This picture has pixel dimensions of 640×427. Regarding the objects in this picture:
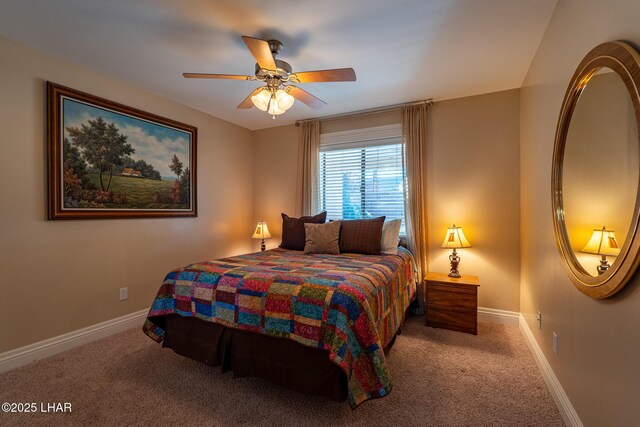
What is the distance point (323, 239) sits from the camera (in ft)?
10.3

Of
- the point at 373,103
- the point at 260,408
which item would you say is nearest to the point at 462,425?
A: the point at 260,408

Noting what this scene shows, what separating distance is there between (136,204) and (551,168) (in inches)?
147

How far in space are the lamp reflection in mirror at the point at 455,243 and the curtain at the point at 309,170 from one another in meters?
1.82

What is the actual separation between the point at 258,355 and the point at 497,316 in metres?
2.69

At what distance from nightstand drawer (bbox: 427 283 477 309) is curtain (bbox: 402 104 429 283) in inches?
15.6

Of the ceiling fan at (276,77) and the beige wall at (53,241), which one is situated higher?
the ceiling fan at (276,77)

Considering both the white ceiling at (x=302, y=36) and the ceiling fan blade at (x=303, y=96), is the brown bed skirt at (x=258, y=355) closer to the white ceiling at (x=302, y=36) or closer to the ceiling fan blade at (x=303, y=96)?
the ceiling fan blade at (x=303, y=96)

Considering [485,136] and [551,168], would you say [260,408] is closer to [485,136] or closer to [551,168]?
[551,168]

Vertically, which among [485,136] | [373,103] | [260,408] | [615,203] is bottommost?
[260,408]

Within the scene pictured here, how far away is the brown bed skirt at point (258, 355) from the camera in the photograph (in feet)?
5.25

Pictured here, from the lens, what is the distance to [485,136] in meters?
3.10

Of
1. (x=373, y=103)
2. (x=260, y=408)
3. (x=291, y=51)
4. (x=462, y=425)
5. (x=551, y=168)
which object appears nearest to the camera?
(x=462, y=425)

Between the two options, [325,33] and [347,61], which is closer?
[325,33]

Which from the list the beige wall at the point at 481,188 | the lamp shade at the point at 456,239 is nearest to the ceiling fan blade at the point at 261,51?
the beige wall at the point at 481,188
